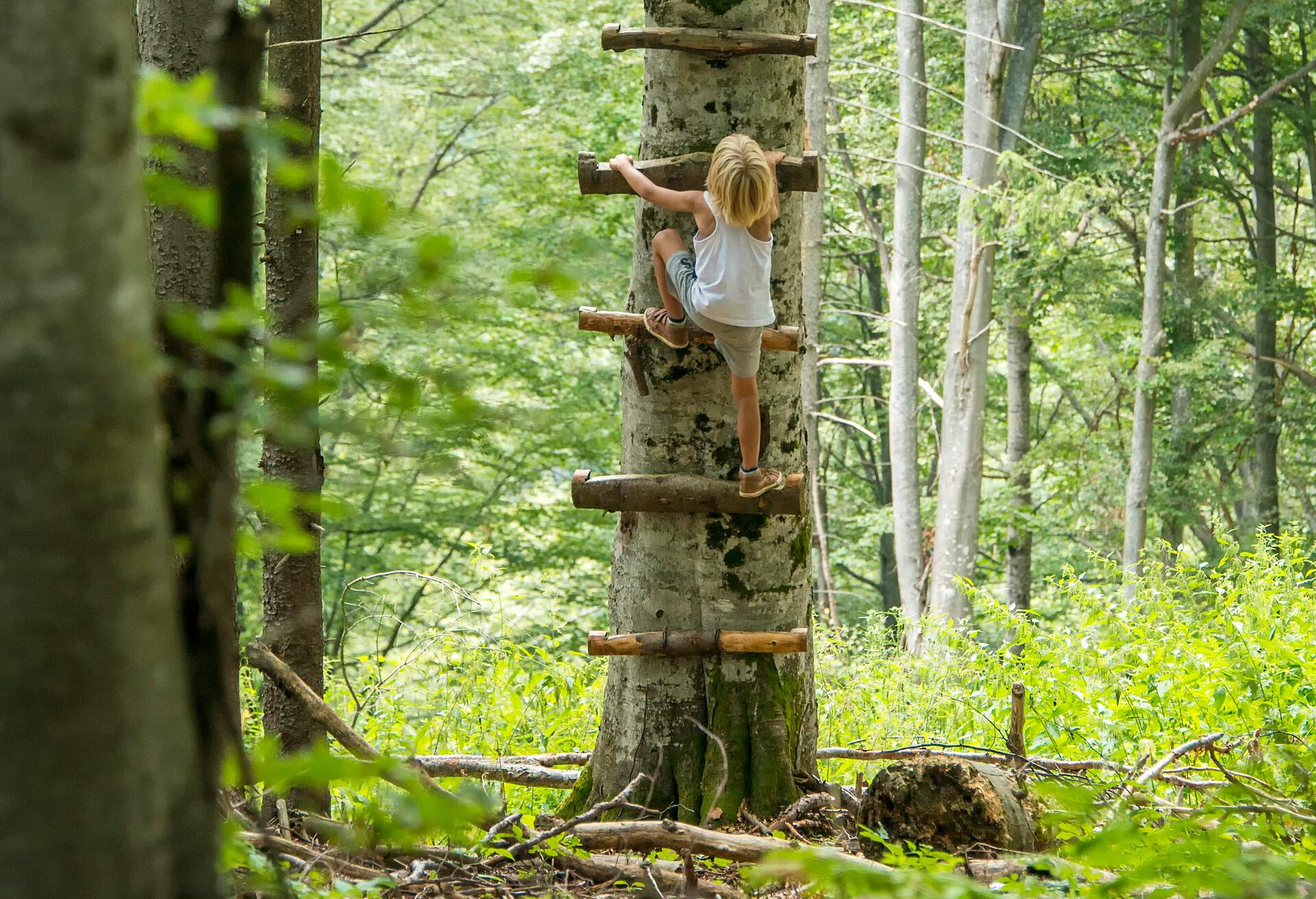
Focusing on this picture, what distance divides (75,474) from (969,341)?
14147 millimetres

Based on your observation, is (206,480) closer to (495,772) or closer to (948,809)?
(948,809)

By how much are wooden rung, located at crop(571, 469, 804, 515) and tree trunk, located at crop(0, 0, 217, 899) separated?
3.14 m

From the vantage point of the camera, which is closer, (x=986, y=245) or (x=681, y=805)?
(x=681, y=805)

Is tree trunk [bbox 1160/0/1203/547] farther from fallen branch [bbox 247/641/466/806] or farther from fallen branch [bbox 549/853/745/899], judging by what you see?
fallen branch [bbox 247/641/466/806]

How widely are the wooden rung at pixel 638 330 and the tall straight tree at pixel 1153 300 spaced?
1114 centimetres

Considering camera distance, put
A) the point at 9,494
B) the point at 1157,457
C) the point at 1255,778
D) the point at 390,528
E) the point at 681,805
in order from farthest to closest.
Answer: the point at 1157,457 → the point at 390,528 → the point at 681,805 → the point at 1255,778 → the point at 9,494

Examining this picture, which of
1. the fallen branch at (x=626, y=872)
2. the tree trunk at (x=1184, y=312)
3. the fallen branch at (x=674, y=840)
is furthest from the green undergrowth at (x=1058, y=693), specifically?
the tree trunk at (x=1184, y=312)

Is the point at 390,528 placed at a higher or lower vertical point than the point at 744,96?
lower

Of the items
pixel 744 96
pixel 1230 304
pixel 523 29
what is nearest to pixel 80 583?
pixel 744 96

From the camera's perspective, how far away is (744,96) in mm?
4309

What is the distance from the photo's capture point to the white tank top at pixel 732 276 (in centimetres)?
403

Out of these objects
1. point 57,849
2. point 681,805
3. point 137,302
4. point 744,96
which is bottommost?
point 681,805

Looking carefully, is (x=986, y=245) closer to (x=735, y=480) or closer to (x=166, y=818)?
(x=735, y=480)

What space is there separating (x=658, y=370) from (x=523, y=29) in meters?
13.5
